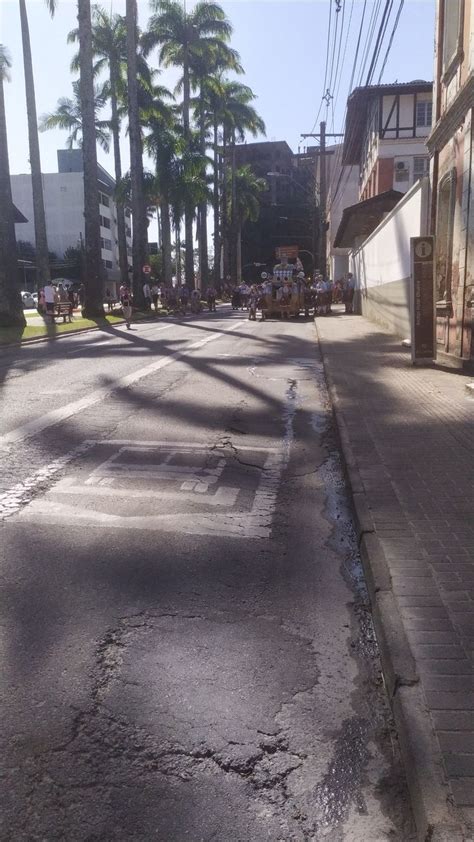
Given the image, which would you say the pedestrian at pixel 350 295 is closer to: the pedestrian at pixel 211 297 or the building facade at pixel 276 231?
the pedestrian at pixel 211 297

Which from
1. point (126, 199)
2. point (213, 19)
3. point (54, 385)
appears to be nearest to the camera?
point (54, 385)

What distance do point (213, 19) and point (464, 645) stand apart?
47.2 meters

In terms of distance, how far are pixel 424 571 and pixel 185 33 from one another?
45.8 metres

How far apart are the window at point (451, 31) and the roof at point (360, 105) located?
12.6 m

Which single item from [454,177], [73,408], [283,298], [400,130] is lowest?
[73,408]

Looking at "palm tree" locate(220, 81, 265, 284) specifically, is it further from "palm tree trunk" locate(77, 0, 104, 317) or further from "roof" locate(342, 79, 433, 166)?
"palm tree trunk" locate(77, 0, 104, 317)

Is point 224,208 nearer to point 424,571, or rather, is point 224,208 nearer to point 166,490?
point 166,490

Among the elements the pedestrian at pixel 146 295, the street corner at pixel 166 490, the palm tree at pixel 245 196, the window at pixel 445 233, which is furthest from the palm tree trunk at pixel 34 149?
the palm tree at pixel 245 196

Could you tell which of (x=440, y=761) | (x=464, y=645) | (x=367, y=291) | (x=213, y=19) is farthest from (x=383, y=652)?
(x=213, y=19)

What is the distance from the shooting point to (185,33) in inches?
1658

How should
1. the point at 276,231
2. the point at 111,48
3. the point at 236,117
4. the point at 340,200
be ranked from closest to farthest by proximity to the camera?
the point at 111,48, the point at 236,117, the point at 340,200, the point at 276,231

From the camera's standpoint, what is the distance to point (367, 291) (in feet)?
87.8

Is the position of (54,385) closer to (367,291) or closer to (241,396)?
(241,396)

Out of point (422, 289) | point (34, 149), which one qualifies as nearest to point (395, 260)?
point (422, 289)
